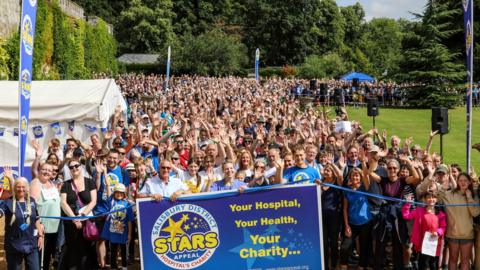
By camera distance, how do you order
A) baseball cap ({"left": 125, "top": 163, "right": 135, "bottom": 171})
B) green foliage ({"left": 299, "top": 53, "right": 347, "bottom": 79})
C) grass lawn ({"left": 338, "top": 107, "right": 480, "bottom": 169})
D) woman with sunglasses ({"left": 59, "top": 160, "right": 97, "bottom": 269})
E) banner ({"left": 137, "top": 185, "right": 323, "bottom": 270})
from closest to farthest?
1. banner ({"left": 137, "top": 185, "right": 323, "bottom": 270})
2. woman with sunglasses ({"left": 59, "top": 160, "right": 97, "bottom": 269})
3. baseball cap ({"left": 125, "top": 163, "right": 135, "bottom": 171})
4. grass lawn ({"left": 338, "top": 107, "right": 480, "bottom": 169})
5. green foliage ({"left": 299, "top": 53, "right": 347, "bottom": 79})

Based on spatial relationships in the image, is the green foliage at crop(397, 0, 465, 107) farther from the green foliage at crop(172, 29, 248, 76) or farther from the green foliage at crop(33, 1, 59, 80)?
the green foliage at crop(172, 29, 248, 76)

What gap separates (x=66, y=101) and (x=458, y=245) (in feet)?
33.0

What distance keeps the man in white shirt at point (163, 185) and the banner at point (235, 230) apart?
0.48 meters

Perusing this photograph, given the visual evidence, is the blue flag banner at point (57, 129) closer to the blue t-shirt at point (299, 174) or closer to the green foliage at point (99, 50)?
the blue t-shirt at point (299, 174)

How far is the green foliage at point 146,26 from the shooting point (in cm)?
A: 7606

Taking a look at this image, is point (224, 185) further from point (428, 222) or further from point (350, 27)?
point (350, 27)

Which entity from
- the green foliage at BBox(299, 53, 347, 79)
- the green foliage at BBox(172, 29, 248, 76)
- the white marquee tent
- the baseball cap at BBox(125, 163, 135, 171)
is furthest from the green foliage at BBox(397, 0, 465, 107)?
the baseball cap at BBox(125, 163, 135, 171)

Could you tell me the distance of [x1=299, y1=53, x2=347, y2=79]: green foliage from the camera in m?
62.8

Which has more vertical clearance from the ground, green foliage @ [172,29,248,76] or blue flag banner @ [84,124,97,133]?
green foliage @ [172,29,248,76]

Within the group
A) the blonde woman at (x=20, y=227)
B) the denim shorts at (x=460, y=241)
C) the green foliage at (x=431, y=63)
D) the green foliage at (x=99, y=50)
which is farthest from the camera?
the green foliage at (x=99, y=50)

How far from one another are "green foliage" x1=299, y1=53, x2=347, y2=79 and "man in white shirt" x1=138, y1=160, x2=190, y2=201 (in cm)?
5558

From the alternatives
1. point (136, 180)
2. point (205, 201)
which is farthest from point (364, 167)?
point (136, 180)

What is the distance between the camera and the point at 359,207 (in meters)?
8.05

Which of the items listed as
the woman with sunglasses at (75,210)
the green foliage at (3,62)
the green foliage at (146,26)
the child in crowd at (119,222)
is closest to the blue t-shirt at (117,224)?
the child in crowd at (119,222)
